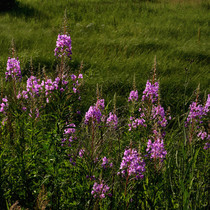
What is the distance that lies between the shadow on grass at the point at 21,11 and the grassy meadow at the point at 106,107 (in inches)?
2.8

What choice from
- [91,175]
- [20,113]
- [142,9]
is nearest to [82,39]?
[142,9]

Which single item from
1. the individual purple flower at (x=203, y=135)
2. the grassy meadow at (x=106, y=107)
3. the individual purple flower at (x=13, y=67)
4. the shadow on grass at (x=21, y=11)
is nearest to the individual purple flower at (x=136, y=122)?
the grassy meadow at (x=106, y=107)

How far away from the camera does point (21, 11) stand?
10.1 metres

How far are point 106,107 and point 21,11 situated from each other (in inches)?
307

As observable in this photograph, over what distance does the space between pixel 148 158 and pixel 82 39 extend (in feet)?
18.8

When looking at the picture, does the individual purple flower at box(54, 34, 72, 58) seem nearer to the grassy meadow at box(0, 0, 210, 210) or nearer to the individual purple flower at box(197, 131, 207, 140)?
the grassy meadow at box(0, 0, 210, 210)

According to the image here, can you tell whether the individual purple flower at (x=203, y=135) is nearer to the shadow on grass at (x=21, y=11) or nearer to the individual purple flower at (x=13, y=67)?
the individual purple flower at (x=13, y=67)

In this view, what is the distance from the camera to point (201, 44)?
27.8ft

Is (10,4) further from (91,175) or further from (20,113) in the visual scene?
(91,175)

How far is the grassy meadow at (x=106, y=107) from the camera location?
2.43 m

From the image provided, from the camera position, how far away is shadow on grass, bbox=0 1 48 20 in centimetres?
977

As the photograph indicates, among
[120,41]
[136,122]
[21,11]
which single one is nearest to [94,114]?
[136,122]

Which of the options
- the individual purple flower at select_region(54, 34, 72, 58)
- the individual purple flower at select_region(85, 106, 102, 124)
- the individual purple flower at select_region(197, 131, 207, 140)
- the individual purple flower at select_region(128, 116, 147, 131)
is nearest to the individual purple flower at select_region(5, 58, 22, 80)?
the individual purple flower at select_region(54, 34, 72, 58)

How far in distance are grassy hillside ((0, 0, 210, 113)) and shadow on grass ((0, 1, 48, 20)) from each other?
0.03 m
